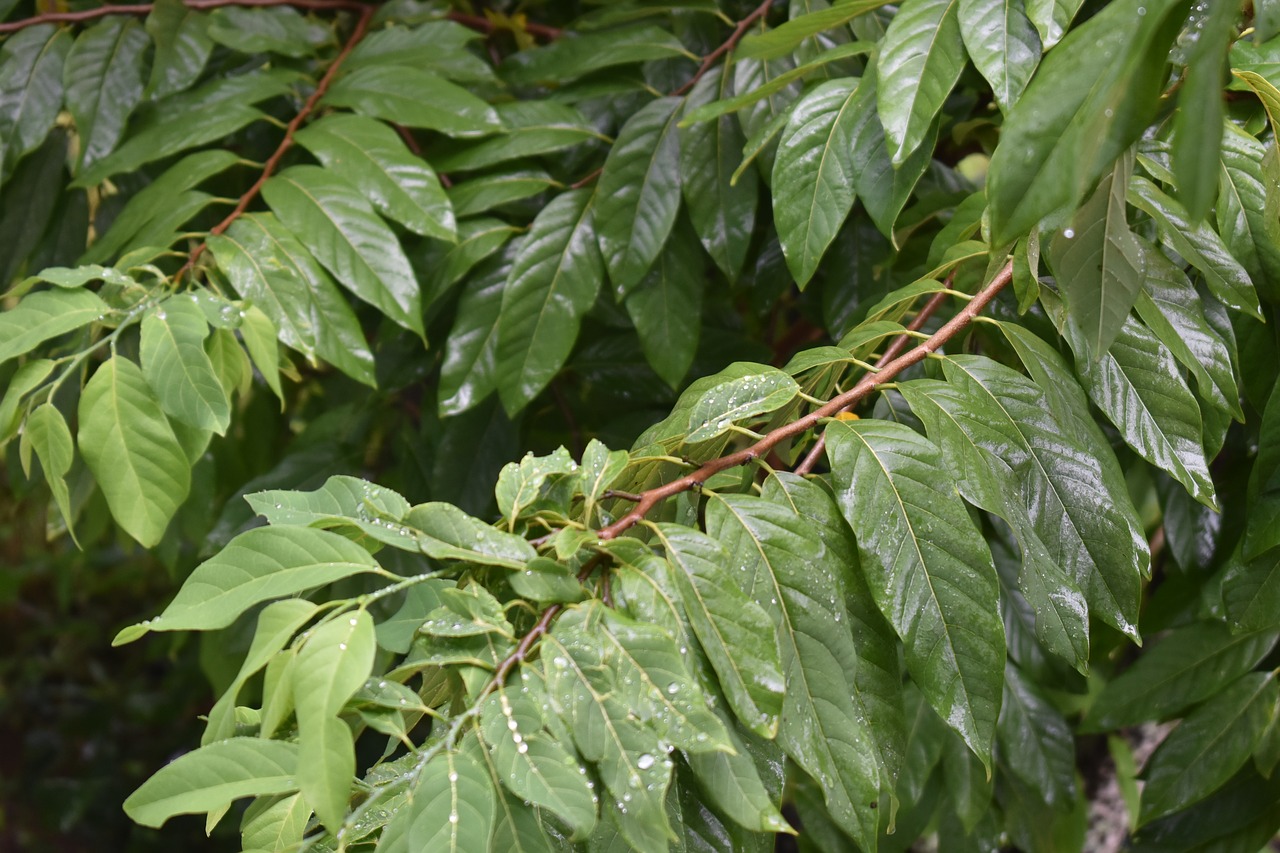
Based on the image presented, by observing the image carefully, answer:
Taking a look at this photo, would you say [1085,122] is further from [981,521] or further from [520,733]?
[981,521]

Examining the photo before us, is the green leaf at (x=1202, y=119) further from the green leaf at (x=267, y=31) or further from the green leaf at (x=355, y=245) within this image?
the green leaf at (x=267, y=31)

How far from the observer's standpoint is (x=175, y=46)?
3.62 ft

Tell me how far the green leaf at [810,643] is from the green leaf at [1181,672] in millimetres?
515

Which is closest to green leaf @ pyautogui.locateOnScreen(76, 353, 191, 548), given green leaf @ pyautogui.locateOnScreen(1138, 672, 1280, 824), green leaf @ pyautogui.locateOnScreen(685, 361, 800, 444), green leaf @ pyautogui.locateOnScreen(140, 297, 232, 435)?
green leaf @ pyautogui.locateOnScreen(140, 297, 232, 435)

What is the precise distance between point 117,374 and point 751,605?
52 cm

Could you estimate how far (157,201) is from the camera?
99 centimetres

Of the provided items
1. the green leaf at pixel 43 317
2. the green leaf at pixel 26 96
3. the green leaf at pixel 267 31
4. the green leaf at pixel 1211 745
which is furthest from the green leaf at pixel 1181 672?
the green leaf at pixel 26 96

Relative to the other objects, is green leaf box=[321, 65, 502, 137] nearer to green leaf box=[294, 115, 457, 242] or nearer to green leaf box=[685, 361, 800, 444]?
green leaf box=[294, 115, 457, 242]

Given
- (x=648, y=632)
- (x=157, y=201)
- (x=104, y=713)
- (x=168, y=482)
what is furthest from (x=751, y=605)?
(x=104, y=713)

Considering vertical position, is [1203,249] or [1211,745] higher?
[1203,249]

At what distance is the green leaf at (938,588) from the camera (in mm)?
521

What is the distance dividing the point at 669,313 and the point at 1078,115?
0.62 m

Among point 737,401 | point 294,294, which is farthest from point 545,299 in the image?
point 737,401

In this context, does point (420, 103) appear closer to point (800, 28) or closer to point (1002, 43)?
point (800, 28)
